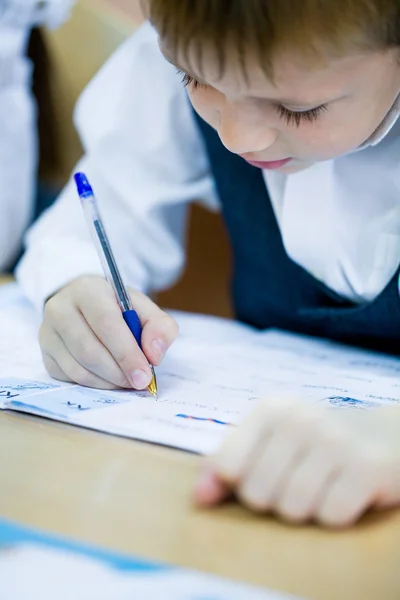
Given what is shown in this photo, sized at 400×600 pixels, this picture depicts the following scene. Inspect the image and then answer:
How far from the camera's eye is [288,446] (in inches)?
12.4

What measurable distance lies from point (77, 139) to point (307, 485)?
2.51 feet

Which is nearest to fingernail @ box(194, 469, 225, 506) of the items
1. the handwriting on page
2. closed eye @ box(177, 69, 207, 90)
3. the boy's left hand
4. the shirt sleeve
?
the boy's left hand

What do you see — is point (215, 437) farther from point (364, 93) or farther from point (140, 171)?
point (140, 171)

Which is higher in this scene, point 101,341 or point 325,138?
point 325,138

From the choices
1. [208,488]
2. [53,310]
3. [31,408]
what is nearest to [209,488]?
[208,488]

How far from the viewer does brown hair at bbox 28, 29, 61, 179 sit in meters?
0.97

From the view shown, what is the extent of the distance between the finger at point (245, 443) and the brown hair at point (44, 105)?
0.75 m

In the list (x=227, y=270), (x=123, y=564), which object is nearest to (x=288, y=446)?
(x=123, y=564)

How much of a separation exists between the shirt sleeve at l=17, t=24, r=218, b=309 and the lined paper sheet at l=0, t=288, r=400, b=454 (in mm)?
115

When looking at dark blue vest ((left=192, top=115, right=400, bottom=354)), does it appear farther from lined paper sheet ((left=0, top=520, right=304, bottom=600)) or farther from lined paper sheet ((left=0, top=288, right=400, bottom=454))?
lined paper sheet ((left=0, top=520, right=304, bottom=600))

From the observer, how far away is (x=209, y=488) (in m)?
0.33

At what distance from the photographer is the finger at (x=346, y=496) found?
12.2 inches

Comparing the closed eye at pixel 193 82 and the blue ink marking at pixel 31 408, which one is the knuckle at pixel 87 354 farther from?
the closed eye at pixel 193 82

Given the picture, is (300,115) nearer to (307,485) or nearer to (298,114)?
(298,114)
